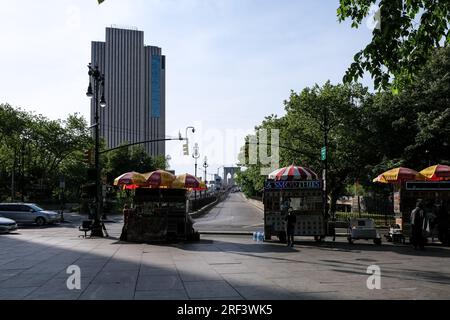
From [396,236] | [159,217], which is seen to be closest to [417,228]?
[396,236]

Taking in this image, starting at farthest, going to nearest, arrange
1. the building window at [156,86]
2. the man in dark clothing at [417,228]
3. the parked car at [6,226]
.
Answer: the building window at [156,86], the parked car at [6,226], the man in dark clothing at [417,228]

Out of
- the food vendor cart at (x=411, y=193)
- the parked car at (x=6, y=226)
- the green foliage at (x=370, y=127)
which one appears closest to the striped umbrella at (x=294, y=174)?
the food vendor cart at (x=411, y=193)

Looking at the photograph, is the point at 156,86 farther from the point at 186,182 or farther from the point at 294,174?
the point at 294,174

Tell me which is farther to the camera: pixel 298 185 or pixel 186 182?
pixel 186 182

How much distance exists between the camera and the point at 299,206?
22.3m

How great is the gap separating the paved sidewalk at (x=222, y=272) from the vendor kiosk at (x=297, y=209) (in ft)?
8.66

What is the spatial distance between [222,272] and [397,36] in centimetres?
650

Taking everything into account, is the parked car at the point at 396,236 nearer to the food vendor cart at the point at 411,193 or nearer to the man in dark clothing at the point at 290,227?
the food vendor cart at the point at 411,193

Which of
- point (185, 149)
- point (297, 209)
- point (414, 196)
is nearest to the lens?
point (414, 196)

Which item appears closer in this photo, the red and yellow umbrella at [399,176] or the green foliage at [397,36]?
the green foliage at [397,36]

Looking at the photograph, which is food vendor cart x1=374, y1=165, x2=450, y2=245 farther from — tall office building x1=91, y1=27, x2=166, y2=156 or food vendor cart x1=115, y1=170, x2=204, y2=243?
tall office building x1=91, y1=27, x2=166, y2=156

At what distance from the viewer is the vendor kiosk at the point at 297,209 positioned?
21.1 m

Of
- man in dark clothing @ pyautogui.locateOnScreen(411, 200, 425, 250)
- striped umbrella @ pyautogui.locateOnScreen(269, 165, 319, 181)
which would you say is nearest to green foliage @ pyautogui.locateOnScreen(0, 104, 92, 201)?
striped umbrella @ pyautogui.locateOnScreen(269, 165, 319, 181)

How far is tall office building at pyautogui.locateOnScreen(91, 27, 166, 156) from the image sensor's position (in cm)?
5316
